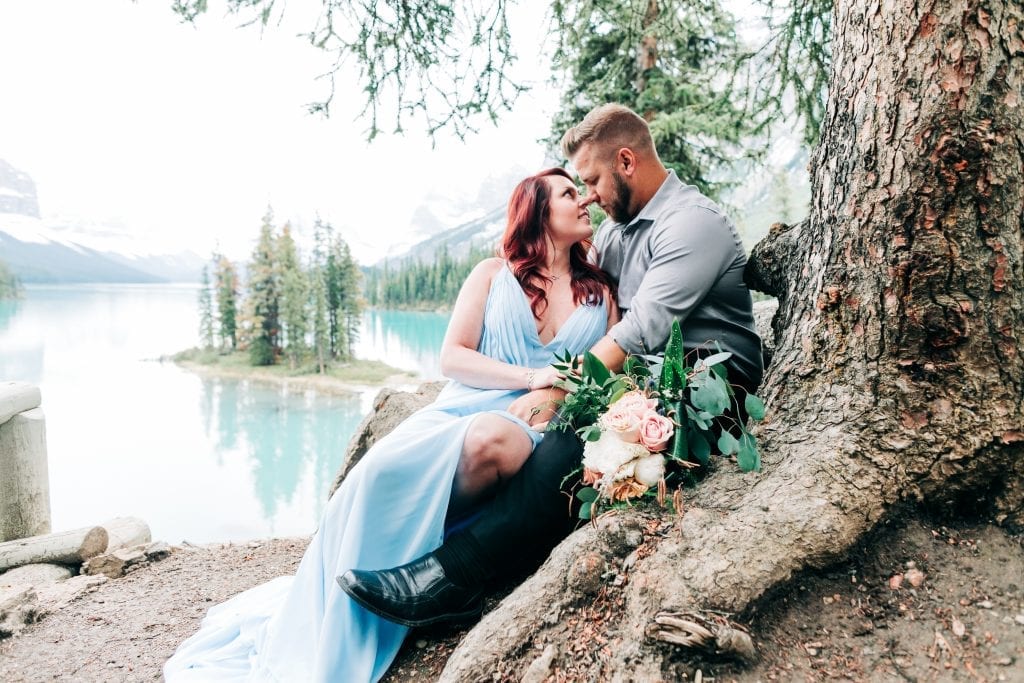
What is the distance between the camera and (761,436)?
Result: 2.14 m

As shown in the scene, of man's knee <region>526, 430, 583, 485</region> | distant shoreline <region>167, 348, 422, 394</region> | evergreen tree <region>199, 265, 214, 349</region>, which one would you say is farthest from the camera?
evergreen tree <region>199, 265, 214, 349</region>

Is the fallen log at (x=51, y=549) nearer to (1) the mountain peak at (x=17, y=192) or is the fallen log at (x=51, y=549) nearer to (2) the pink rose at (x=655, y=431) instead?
(2) the pink rose at (x=655, y=431)

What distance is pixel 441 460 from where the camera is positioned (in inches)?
104

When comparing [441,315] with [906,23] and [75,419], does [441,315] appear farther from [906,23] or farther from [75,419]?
[906,23]

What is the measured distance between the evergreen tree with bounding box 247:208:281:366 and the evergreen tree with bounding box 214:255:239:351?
287 centimetres

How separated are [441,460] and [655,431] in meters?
0.99

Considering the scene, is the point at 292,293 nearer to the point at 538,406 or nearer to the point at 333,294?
the point at 333,294

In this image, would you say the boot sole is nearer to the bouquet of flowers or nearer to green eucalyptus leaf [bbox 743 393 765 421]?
the bouquet of flowers

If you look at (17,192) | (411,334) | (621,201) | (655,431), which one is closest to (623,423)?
(655,431)

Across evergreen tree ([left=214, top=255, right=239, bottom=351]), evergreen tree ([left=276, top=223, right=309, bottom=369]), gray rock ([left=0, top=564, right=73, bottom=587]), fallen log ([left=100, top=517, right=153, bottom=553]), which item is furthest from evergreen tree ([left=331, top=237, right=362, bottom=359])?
gray rock ([left=0, top=564, right=73, bottom=587])

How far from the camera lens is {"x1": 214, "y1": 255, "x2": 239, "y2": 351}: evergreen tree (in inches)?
1759

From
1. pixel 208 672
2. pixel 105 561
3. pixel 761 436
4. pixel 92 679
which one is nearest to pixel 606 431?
pixel 761 436

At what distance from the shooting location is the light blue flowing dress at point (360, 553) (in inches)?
99.5

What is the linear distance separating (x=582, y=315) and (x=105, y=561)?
4437 mm
